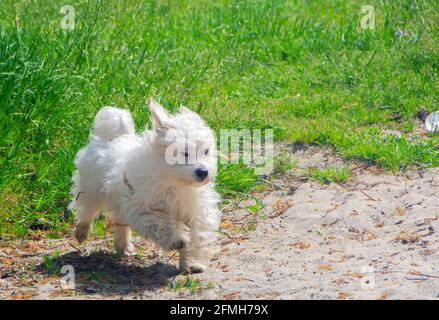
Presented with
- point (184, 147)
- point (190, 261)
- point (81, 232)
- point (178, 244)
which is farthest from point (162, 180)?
point (81, 232)

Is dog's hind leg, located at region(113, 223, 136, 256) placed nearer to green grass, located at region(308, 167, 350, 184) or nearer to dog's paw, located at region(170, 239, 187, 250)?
dog's paw, located at region(170, 239, 187, 250)

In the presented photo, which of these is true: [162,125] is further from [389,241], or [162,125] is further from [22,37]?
[22,37]

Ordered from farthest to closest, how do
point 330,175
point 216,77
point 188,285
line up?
point 216,77 < point 330,175 < point 188,285

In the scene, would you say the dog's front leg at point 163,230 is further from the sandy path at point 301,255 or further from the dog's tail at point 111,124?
the dog's tail at point 111,124

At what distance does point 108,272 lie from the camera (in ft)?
22.2

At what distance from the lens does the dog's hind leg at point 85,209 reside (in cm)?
700

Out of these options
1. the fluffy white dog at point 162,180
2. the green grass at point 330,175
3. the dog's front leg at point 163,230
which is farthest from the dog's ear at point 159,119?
the green grass at point 330,175

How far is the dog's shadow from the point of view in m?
6.37

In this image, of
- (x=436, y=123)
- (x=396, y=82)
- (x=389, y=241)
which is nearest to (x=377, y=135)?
(x=436, y=123)

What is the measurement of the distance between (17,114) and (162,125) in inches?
68.8

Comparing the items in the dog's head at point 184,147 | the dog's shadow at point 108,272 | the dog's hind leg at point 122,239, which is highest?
the dog's head at point 184,147

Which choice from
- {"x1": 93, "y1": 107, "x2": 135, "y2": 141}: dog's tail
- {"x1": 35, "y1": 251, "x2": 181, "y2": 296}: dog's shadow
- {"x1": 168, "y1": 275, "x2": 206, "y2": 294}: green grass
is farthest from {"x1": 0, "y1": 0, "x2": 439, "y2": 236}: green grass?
{"x1": 168, "y1": 275, "x2": 206, "y2": 294}: green grass

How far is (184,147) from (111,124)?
0.79 m

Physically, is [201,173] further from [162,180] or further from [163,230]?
[163,230]
